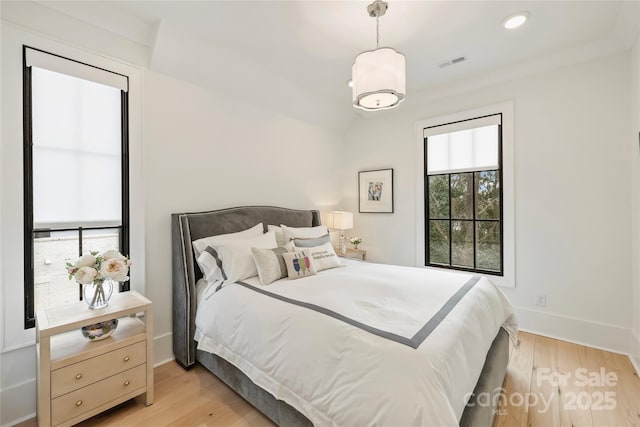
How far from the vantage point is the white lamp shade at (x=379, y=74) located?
5.82 feet

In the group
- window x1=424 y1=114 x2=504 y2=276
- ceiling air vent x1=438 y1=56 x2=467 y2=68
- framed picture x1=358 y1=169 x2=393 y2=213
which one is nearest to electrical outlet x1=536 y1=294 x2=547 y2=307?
window x1=424 y1=114 x2=504 y2=276

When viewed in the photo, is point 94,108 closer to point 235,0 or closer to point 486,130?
point 235,0

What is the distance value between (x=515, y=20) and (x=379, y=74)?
136cm

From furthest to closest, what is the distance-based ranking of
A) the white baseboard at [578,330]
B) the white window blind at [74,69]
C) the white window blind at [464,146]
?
1. the white window blind at [464,146]
2. the white baseboard at [578,330]
3. the white window blind at [74,69]

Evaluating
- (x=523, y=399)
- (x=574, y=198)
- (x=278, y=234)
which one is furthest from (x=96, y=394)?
(x=574, y=198)

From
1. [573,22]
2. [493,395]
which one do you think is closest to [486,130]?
[573,22]

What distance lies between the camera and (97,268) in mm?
1766

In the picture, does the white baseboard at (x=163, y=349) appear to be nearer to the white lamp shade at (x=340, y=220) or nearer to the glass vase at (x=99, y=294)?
the glass vase at (x=99, y=294)

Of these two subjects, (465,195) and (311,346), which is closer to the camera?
(311,346)

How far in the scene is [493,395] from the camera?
1562 millimetres

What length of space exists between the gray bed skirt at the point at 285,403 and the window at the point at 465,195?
4.60ft

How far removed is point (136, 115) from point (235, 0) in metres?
1.18

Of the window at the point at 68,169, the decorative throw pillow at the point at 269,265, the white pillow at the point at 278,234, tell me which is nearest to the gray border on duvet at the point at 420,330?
the decorative throw pillow at the point at 269,265

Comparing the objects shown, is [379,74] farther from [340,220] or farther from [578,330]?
[578,330]
